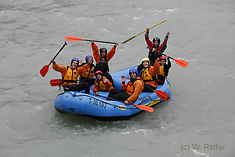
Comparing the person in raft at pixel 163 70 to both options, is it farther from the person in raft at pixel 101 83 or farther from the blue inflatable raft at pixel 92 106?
the person in raft at pixel 101 83

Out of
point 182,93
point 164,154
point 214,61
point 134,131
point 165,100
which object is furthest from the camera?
A: point 214,61

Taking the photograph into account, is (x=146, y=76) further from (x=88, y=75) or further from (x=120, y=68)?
(x=120, y=68)

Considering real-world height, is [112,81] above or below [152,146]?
above

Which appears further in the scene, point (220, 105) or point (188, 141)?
point (220, 105)

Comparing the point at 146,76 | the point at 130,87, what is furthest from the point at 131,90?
the point at 146,76

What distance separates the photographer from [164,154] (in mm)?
6098

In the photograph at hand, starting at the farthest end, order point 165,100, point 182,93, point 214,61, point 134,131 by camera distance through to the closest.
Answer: point 214,61, point 182,93, point 165,100, point 134,131

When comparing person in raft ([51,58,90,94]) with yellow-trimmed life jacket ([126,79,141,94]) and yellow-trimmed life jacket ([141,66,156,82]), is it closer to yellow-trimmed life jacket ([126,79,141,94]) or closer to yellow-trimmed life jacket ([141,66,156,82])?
yellow-trimmed life jacket ([126,79,141,94])

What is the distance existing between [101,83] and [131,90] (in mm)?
619

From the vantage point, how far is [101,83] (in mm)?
7074

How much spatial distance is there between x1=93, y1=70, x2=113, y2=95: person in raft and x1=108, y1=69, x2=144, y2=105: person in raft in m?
0.19

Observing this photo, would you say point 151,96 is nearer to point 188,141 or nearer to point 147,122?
point 147,122

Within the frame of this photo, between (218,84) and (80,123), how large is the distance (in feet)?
11.8

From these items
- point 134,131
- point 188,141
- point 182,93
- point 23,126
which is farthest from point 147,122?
point 23,126
